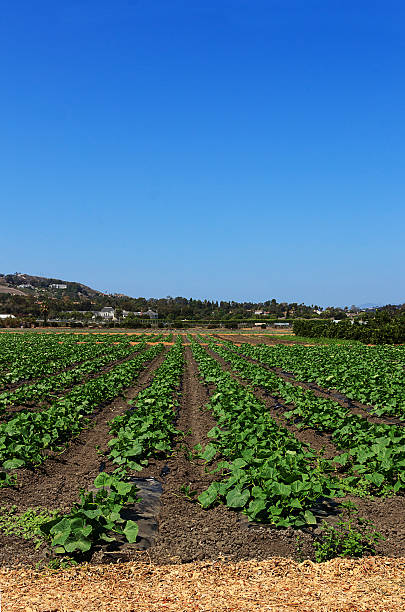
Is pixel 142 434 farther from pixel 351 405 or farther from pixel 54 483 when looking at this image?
pixel 351 405

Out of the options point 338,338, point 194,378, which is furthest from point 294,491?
point 338,338

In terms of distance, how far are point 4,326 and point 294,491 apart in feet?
317

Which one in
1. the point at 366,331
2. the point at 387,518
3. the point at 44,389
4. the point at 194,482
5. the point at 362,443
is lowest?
the point at 194,482

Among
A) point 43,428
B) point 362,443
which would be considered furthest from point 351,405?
point 43,428

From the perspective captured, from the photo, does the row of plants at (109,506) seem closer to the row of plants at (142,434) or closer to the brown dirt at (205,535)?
the row of plants at (142,434)

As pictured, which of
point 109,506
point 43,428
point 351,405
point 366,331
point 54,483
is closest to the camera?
point 109,506

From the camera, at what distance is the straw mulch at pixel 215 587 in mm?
4441

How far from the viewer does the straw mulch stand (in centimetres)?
444

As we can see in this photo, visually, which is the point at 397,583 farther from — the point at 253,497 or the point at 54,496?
the point at 54,496

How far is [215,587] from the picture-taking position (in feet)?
15.7

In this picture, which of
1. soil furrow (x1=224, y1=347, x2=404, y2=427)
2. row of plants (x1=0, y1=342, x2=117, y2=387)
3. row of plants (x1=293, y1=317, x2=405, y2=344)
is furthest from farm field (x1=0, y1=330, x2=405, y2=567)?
row of plants (x1=293, y1=317, x2=405, y2=344)

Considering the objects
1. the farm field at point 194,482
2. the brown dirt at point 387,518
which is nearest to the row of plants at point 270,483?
the farm field at point 194,482

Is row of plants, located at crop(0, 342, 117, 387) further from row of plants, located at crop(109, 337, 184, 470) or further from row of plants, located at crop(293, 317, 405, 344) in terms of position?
row of plants, located at crop(293, 317, 405, 344)

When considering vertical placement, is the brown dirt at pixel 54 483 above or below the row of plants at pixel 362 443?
below
